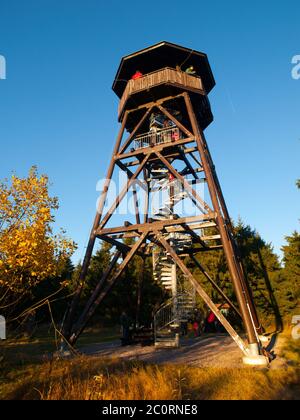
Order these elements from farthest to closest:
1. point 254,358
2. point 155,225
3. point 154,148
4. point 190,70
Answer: point 190,70
point 154,148
point 155,225
point 254,358

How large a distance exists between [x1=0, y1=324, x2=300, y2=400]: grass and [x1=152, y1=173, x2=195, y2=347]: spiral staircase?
5.78m

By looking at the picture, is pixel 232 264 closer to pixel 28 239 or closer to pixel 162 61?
pixel 28 239

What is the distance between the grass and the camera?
5.67 metres

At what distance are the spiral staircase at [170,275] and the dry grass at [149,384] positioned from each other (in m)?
6.10

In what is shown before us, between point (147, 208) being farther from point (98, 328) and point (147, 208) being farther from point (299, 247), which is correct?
point (98, 328)

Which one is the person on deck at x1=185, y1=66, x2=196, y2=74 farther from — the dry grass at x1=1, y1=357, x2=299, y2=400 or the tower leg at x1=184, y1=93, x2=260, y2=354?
the dry grass at x1=1, y1=357, x2=299, y2=400

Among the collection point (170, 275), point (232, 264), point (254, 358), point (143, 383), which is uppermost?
point (170, 275)

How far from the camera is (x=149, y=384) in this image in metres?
5.98

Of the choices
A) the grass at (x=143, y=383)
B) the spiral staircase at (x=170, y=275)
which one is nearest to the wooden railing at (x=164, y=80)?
the spiral staircase at (x=170, y=275)

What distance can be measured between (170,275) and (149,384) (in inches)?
412

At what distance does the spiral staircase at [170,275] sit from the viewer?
1485cm

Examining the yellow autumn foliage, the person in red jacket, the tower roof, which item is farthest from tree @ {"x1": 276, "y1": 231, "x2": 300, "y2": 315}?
the yellow autumn foliage

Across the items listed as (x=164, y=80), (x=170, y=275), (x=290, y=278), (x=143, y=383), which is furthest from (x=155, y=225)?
(x=290, y=278)
